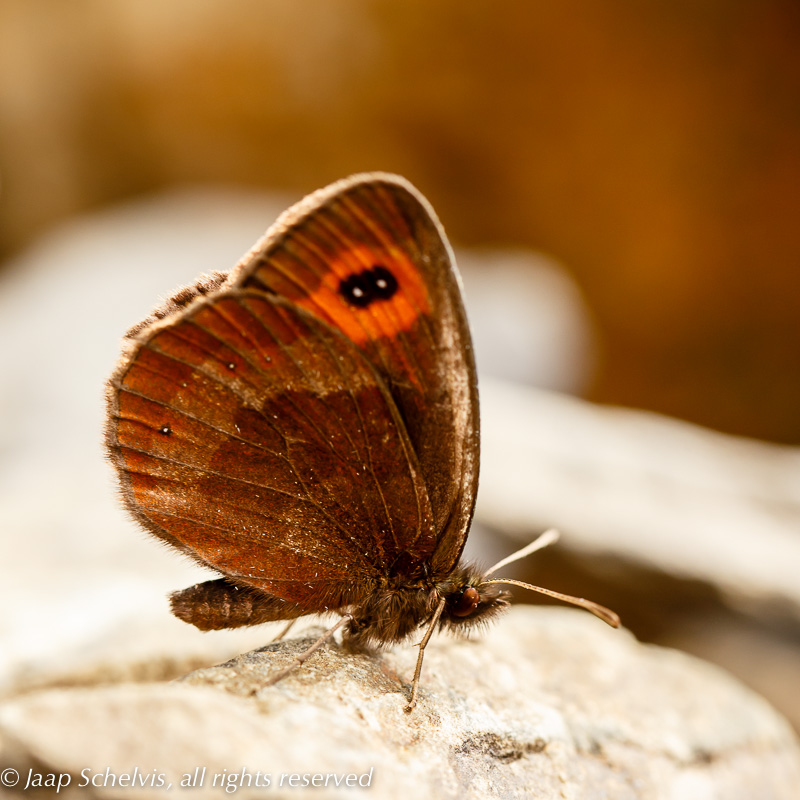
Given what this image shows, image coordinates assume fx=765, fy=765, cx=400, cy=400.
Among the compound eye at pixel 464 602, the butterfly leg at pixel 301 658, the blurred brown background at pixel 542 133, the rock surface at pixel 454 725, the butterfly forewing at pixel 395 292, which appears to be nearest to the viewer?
the rock surface at pixel 454 725

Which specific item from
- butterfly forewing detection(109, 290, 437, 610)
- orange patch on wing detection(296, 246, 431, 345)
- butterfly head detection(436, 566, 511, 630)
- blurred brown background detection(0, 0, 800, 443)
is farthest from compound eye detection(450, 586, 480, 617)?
blurred brown background detection(0, 0, 800, 443)

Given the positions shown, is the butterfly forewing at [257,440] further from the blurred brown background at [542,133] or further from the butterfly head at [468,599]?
the blurred brown background at [542,133]

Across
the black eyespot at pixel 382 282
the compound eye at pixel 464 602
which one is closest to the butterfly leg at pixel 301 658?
the compound eye at pixel 464 602

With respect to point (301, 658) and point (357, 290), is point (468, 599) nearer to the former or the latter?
point (301, 658)

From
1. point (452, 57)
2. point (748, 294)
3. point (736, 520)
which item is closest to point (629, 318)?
point (748, 294)

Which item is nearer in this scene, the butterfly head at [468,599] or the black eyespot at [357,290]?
the black eyespot at [357,290]

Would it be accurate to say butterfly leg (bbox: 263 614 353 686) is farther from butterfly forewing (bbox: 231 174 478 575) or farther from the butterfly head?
butterfly forewing (bbox: 231 174 478 575)

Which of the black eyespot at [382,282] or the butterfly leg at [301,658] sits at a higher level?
the black eyespot at [382,282]

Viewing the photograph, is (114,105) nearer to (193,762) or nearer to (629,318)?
(629,318)

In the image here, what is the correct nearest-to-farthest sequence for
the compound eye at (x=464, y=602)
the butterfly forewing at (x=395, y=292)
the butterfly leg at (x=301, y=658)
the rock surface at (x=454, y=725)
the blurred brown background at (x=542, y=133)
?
the rock surface at (x=454, y=725), the butterfly leg at (x=301, y=658), the butterfly forewing at (x=395, y=292), the compound eye at (x=464, y=602), the blurred brown background at (x=542, y=133)
